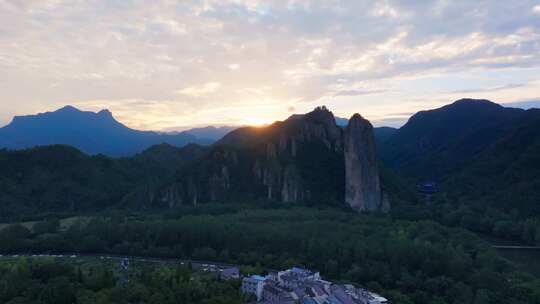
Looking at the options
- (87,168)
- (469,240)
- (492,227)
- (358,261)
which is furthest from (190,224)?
(87,168)

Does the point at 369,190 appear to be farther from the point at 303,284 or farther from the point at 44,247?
the point at 44,247

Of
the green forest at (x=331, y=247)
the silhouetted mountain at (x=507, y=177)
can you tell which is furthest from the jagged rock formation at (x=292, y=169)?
the silhouetted mountain at (x=507, y=177)

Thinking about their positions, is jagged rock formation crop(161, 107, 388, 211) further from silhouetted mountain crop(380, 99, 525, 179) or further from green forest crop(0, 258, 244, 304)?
silhouetted mountain crop(380, 99, 525, 179)

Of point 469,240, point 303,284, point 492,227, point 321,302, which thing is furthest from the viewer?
point 492,227

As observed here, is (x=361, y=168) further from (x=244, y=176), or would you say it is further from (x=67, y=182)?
(x=67, y=182)

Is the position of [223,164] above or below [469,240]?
above

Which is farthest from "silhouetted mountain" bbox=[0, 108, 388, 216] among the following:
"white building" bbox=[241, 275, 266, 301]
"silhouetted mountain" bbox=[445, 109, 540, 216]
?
"white building" bbox=[241, 275, 266, 301]

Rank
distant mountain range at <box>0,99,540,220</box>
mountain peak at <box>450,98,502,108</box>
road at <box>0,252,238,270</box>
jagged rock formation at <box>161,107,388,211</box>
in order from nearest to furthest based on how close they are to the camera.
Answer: road at <box>0,252,238,270</box> → jagged rock formation at <box>161,107,388,211</box> → distant mountain range at <box>0,99,540,220</box> → mountain peak at <box>450,98,502,108</box>
